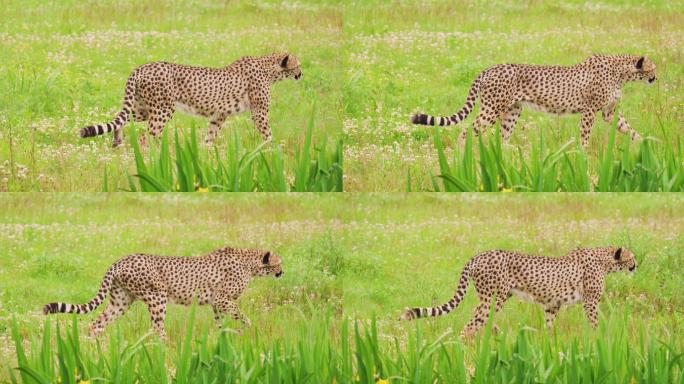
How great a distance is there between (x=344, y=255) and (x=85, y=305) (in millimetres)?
1829

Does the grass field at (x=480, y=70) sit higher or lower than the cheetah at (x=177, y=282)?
higher

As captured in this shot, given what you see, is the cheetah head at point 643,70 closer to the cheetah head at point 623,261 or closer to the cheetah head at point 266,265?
the cheetah head at point 623,261

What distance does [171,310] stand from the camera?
32.2ft

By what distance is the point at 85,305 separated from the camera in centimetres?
978

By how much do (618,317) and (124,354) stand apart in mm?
3398

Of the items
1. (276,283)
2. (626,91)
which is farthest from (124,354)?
(626,91)

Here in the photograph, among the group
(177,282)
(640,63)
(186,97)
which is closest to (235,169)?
(186,97)

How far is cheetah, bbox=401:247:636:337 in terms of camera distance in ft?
32.2

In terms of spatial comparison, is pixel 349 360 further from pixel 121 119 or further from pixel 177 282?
pixel 121 119

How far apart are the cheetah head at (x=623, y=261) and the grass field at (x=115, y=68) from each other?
2.14 metres

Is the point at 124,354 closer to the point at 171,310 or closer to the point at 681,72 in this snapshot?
the point at 171,310

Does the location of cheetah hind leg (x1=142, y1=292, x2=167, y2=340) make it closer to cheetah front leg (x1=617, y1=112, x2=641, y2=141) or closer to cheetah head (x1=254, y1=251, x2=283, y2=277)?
cheetah head (x1=254, y1=251, x2=283, y2=277)

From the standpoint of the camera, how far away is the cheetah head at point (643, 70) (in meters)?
10.2

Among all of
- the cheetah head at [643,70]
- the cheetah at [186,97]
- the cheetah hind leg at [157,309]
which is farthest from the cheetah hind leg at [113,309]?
the cheetah head at [643,70]
